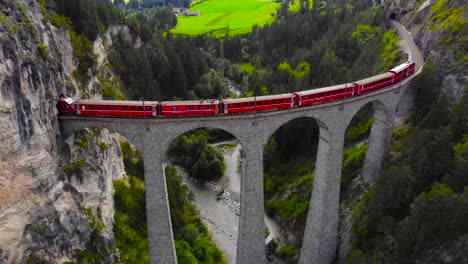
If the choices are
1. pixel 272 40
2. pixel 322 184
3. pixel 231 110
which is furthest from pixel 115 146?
pixel 272 40

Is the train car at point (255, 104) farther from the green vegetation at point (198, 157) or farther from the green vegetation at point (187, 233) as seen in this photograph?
the green vegetation at point (198, 157)

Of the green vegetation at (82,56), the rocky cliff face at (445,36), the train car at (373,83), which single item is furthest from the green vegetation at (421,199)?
the green vegetation at (82,56)

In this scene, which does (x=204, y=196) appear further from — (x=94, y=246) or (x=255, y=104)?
(x=255, y=104)

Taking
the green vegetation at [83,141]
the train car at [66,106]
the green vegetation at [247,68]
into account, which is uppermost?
the green vegetation at [247,68]

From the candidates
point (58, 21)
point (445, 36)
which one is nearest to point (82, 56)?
point (58, 21)

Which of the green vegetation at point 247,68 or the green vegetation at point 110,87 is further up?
the green vegetation at point 247,68

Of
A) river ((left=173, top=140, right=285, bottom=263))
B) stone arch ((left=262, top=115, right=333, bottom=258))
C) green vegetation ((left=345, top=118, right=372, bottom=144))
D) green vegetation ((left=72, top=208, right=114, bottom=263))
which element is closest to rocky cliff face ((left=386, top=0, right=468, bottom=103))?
green vegetation ((left=345, top=118, right=372, bottom=144))

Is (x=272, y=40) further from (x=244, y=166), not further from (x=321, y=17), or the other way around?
(x=244, y=166)
